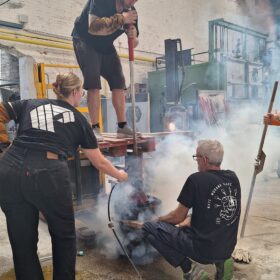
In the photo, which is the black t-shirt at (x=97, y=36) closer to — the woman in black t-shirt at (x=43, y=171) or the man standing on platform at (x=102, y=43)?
the man standing on platform at (x=102, y=43)

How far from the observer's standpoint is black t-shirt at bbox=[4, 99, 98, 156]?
232cm

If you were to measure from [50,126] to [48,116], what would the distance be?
0.08 meters

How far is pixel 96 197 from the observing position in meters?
4.35

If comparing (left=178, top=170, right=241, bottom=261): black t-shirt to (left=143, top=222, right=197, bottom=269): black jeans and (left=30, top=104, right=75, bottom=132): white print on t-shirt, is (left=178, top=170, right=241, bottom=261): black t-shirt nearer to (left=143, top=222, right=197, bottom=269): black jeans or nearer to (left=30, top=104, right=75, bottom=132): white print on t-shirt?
(left=143, top=222, right=197, bottom=269): black jeans

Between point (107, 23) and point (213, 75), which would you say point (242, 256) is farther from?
point (213, 75)

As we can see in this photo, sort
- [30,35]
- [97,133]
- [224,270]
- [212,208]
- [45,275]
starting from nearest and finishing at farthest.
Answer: [212,208] → [224,270] → [45,275] → [97,133] → [30,35]

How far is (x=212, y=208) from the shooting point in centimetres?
264

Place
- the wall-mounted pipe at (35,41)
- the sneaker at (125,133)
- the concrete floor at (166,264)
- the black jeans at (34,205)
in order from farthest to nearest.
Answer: the wall-mounted pipe at (35,41) < the sneaker at (125,133) < the concrete floor at (166,264) < the black jeans at (34,205)

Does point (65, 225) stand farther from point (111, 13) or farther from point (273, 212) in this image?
point (273, 212)

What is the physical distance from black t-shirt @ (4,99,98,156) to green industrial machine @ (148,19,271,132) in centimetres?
605

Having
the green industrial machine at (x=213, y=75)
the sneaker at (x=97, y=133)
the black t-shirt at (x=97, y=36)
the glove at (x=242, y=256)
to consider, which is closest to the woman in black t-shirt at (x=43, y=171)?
the sneaker at (x=97, y=133)

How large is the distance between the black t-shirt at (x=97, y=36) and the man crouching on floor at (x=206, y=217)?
1.77 metres

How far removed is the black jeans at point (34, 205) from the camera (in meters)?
2.26

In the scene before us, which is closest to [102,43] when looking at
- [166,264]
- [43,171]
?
[43,171]
